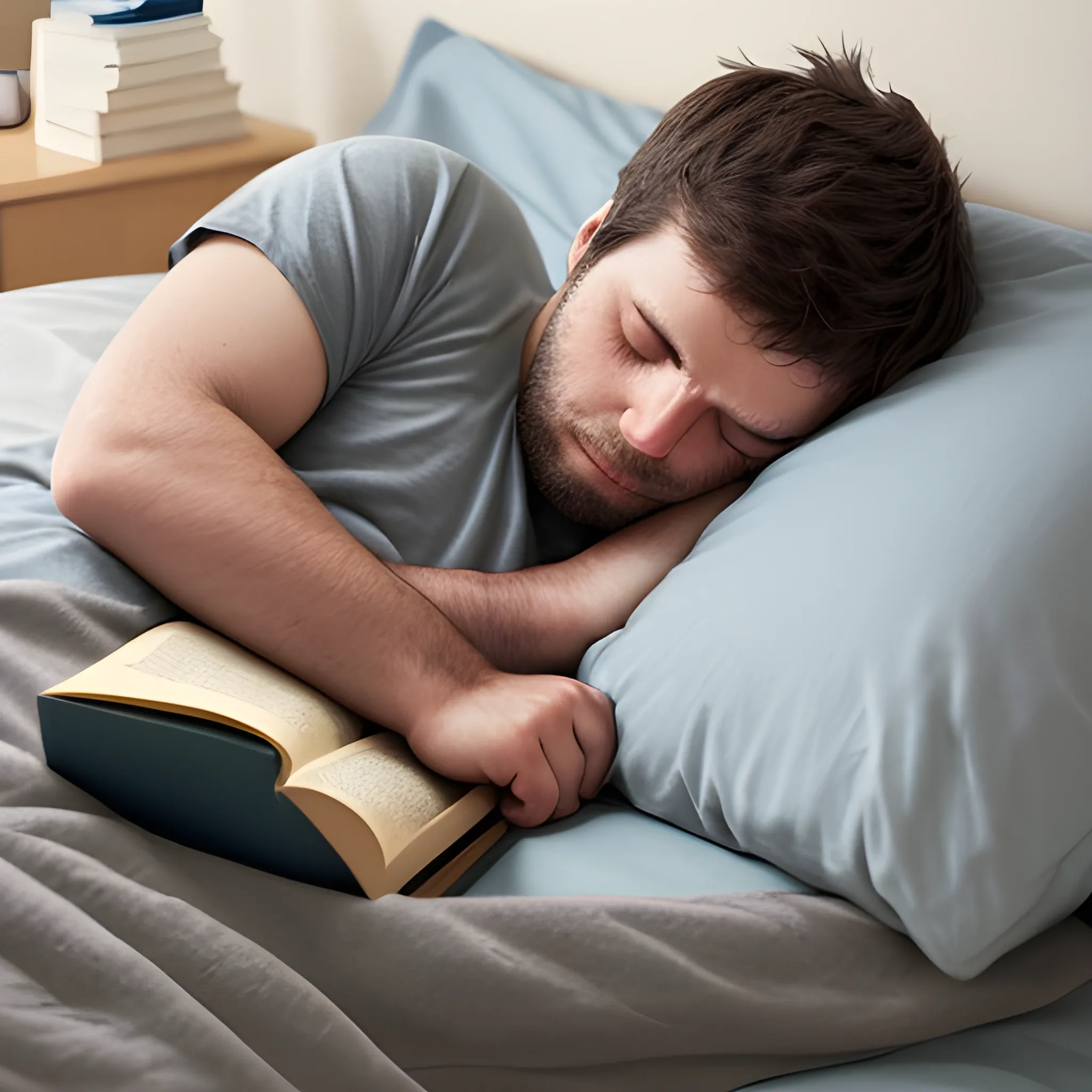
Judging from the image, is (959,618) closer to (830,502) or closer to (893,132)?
(830,502)

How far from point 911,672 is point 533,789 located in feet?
0.85

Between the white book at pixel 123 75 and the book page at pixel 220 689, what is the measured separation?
48.8 inches

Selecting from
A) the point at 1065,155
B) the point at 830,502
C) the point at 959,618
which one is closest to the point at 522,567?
the point at 830,502

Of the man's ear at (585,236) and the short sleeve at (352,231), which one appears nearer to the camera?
the short sleeve at (352,231)

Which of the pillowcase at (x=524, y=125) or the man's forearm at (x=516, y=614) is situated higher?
the pillowcase at (x=524, y=125)

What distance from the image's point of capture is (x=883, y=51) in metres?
1.30

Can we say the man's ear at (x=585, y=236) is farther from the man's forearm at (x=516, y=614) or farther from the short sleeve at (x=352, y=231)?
the man's forearm at (x=516, y=614)

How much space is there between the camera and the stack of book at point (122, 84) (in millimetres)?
1717

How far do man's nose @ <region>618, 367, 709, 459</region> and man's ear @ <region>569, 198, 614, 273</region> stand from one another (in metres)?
0.21

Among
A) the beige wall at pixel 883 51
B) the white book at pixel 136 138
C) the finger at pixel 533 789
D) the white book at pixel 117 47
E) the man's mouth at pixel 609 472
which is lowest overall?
the finger at pixel 533 789

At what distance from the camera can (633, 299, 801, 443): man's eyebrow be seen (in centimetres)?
97

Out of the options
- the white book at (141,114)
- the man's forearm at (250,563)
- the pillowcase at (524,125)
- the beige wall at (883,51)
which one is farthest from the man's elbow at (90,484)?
the white book at (141,114)

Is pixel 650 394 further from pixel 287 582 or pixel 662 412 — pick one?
pixel 287 582

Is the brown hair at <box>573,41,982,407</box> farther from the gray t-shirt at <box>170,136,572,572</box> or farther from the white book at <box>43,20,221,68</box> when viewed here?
the white book at <box>43,20,221,68</box>
